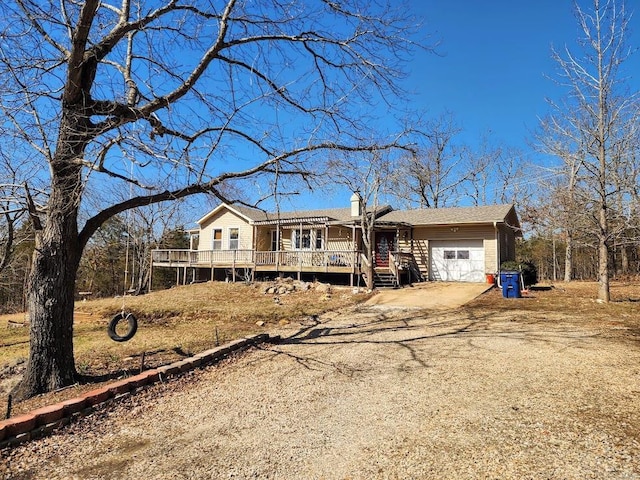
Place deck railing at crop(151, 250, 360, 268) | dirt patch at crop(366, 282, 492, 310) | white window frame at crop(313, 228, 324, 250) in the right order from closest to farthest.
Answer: dirt patch at crop(366, 282, 492, 310) → deck railing at crop(151, 250, 360, 268) → white window frame at crop(313, 228, 324, 250)

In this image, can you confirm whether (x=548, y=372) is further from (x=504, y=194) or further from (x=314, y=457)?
(x=504, y=194)

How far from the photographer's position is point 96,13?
4.79 metres

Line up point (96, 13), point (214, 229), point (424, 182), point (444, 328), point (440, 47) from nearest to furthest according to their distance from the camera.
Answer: point (96, 13)
point (440, 47)
point (444, 328)
point (214, 229)
point (424, 182)

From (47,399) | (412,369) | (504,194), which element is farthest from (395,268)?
(504,194)

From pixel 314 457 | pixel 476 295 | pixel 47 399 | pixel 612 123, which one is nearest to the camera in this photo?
pixel 314 457

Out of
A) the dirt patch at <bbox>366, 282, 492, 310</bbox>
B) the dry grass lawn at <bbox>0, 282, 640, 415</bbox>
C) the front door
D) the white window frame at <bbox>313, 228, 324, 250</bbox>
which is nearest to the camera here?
the dry grass lawn at <bbox>0, 282, 640, 415</bbox>

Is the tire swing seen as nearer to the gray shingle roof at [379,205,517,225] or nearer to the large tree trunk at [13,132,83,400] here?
the large tree trunk at [13,132,83,400]

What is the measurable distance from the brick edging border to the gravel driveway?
0.14 m

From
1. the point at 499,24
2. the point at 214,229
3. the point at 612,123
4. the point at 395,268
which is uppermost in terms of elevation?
the point at 499,24

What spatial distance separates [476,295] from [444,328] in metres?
5.96

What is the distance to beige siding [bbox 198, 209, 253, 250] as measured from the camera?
76.1 feet

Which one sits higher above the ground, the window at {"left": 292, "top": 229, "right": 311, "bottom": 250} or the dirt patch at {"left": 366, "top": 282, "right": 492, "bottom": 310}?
the window at {"left": 292, "top": 229, "right": 311, "bottom": 250}

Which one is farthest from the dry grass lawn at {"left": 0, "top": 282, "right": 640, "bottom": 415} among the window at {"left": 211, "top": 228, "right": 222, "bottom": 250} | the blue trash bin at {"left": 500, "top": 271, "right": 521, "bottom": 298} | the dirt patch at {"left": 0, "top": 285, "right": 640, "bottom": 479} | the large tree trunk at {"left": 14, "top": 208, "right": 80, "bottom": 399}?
the window at {"left": 211, "top": 228, "right": 222, "bottom": 250}

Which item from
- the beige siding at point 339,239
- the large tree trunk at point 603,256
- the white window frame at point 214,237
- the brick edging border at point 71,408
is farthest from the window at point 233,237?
the brick edging border at point 71,408
